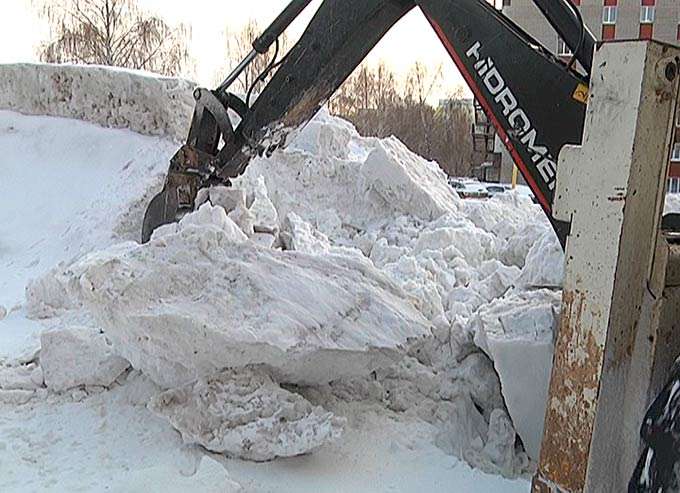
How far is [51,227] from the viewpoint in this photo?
5.89 meters

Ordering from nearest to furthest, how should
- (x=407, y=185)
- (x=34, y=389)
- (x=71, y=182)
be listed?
(x=34, y=389), (x=407, y=185), (x=71, y=182)

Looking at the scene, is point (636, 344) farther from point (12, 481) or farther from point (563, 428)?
point (12, 481)

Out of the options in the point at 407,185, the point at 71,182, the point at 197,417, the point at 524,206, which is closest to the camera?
the point at 197,417

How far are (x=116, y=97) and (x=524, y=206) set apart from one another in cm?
384

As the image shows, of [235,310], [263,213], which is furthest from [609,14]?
[235,310]

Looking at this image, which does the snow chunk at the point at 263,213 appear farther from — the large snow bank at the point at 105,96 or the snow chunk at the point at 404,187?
the large snow bank at the point at 105,96

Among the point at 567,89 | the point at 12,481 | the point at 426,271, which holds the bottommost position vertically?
the point at 12,481

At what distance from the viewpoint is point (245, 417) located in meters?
2.35

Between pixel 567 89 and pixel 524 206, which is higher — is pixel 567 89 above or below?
above

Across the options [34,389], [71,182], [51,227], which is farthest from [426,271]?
[71,182]

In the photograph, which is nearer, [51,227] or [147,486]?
[147,486]

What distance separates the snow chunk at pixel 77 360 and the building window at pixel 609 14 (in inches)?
1011

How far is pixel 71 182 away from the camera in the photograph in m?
6.41

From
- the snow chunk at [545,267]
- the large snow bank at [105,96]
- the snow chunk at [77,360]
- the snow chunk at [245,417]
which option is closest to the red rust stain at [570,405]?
the snow chunk at [245,417]
